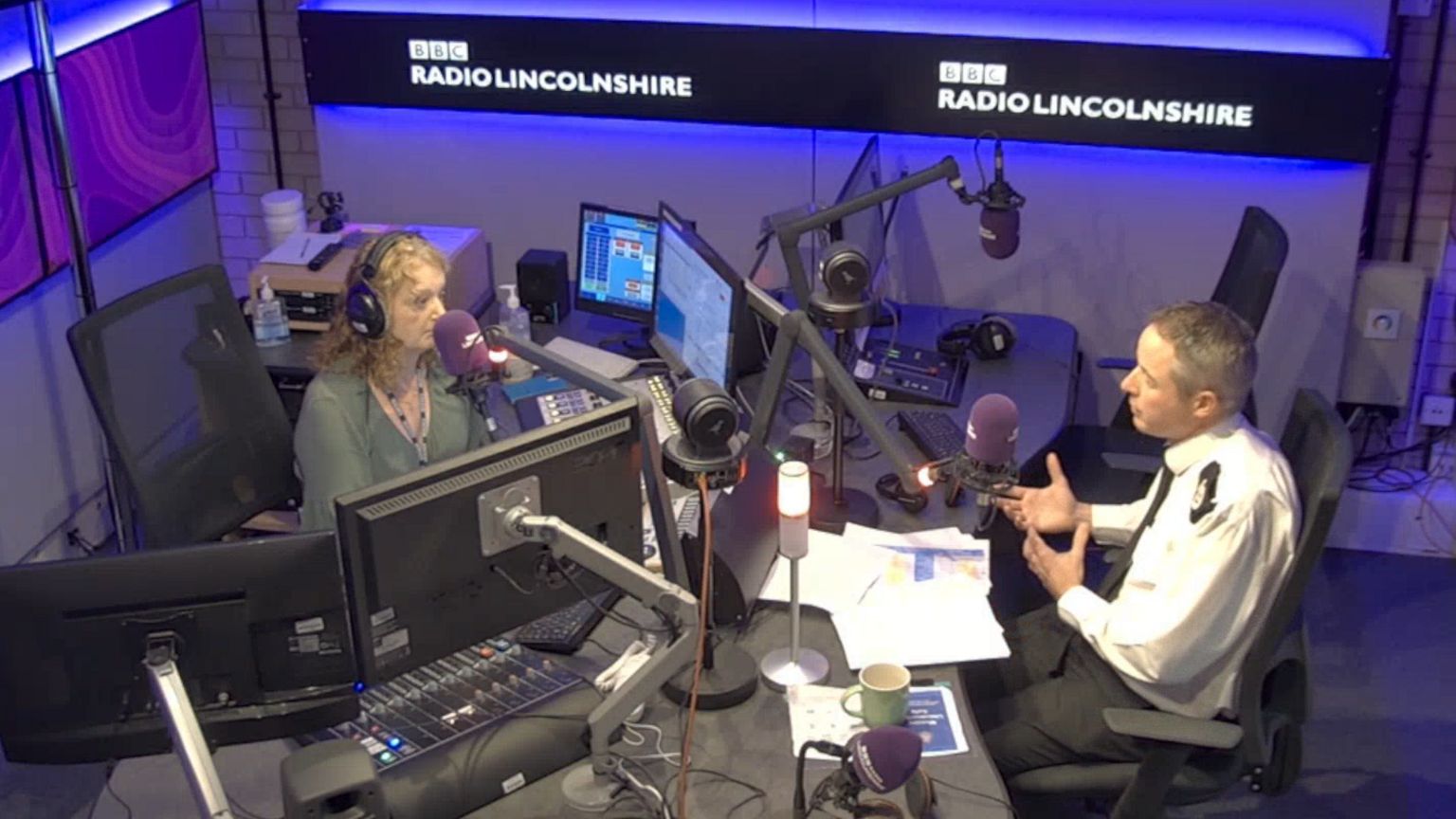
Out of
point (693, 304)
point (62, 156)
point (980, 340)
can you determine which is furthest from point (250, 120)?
point (980, 340)

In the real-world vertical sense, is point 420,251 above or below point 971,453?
above

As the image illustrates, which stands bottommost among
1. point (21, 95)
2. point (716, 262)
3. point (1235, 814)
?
point (1235, 814)

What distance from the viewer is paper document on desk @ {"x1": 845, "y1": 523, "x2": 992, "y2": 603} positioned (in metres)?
3.20

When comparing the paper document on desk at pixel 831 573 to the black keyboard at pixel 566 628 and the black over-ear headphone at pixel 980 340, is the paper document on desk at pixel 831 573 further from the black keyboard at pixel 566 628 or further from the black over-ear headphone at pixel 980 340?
the black over-ear headphone at pixel 980 340

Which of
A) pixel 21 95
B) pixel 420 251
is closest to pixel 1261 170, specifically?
pixel 420 251

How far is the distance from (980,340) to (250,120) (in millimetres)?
2600

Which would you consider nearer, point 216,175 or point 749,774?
point 749,774

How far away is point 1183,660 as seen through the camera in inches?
115

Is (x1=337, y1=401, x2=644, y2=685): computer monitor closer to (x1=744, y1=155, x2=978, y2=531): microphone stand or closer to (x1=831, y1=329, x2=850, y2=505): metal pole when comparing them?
(x1=744, y1=155, x2=978, y2=531): microphone stand

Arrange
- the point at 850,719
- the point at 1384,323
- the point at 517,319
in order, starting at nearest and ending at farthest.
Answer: the point at 850,719 < the point at 517,319 < the point at 1384,323

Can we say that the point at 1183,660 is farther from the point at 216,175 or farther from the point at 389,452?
the point at 216,175

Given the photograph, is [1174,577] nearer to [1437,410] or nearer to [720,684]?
[720,684]

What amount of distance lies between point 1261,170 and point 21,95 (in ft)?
11.4

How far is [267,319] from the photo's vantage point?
4379mm
